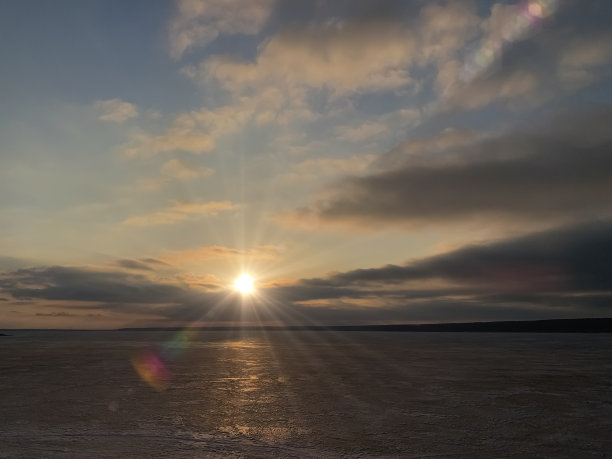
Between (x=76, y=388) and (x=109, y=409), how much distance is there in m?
4.12

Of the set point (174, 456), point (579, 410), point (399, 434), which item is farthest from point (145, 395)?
point (579, 410)

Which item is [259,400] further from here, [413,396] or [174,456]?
[174,456]

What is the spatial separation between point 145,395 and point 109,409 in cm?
210

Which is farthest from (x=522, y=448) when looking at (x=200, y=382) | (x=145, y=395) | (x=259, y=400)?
(x=200, y=382)

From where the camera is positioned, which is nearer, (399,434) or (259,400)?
(399,434)

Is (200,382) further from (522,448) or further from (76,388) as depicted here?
(522,448)

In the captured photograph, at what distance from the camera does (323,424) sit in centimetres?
933

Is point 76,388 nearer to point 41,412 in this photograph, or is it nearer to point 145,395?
point 145,395

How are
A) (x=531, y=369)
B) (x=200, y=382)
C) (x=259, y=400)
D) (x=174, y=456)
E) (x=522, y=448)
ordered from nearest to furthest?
(x=174, y=456), (x=522, y=448), (x=259, y=400), (x=200, y=382), (x=531, y=369)

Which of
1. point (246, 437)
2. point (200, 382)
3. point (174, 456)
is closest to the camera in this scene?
point (174, 456)

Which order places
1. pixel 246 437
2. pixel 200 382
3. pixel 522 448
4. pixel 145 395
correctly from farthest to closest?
pixel 200 382 < pixel 145 395 < pixel 246 437 < pixel 522 448

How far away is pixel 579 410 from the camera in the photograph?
10.8 meters

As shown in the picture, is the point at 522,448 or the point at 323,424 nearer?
the point at 522,448

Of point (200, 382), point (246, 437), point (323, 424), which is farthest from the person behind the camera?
point (200, 382)
